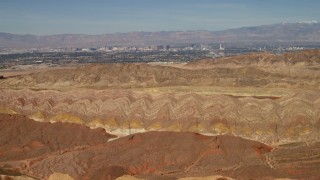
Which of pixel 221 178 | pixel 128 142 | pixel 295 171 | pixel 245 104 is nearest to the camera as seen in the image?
pixel 221 178

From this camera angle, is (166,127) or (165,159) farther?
(166,127)

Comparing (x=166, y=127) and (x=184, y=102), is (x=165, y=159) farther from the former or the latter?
(x=184, y=102)

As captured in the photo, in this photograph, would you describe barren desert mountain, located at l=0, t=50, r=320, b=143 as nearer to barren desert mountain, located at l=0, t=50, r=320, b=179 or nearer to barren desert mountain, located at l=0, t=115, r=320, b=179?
barren desert mountain, located at l=0, t=50, r=320, b=179

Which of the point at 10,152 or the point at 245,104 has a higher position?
the point at 245,104

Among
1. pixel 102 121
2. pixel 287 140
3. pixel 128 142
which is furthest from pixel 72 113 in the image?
pixel 287 140

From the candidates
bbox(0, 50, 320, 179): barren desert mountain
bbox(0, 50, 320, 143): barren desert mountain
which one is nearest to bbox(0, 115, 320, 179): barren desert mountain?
bbox(0, 50, 320, 179): barren desert mountain

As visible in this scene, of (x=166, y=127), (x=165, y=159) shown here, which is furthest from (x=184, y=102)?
(x=165, y=159)

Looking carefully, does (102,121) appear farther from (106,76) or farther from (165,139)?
(106,76)

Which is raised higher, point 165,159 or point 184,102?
point 184,102
